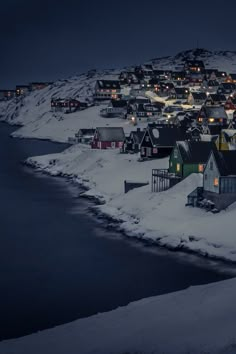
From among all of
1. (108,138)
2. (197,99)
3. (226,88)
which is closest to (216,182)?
(108,138)

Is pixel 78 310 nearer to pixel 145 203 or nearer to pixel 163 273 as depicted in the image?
pixel 163 273

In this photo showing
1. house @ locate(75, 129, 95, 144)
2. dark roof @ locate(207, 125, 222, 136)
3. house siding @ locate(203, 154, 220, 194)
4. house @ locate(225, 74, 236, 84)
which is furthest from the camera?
house @ locate(225, 74, 236, 84)

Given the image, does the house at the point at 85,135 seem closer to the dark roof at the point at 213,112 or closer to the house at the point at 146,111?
the house at the point at 146,111

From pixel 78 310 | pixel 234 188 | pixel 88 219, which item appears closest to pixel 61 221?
pixel 88 219

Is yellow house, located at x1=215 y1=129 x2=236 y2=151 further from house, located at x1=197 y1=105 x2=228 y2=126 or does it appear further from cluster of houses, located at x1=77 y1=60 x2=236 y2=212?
house, located at x1=197 y1=105 x2=228 y2=126

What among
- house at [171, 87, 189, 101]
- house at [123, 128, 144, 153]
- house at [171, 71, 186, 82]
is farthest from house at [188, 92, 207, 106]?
house at [123, 128, 144, 153]
